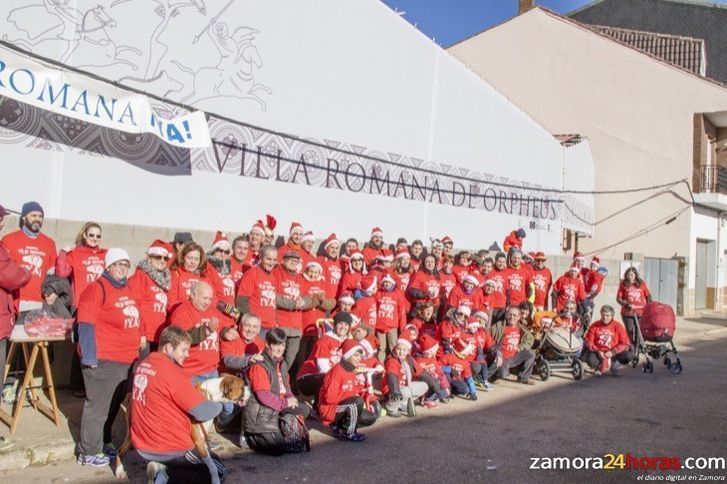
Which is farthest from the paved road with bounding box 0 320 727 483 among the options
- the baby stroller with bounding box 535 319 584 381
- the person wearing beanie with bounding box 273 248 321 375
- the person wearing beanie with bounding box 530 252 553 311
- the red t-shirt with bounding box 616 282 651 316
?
the person wearing beanie with bounding box 530 252 553 311

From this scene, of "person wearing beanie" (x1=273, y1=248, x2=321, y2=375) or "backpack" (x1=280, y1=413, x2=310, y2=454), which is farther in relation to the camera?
"person wearing beanie" (x1=273, y1=248, x2=321, y2=375)

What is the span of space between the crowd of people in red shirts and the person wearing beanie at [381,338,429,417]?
20 mm

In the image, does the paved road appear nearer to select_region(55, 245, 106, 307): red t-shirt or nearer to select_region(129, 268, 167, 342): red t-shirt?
select_region(129, 268, 167, 342): red t-shirt

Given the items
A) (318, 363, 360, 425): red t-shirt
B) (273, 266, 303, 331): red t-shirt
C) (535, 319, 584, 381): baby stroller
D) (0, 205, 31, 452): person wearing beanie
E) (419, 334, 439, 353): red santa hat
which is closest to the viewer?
(0, 205, 31, 452): person wearing beanie

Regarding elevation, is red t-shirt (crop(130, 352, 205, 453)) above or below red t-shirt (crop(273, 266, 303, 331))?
below

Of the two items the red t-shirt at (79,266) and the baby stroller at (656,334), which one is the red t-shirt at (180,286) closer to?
the red t-shirt at (79,266)

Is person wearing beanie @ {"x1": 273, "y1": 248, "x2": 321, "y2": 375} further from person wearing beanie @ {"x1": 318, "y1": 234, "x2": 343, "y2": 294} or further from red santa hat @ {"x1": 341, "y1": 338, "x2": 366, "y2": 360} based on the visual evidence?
person wearing beanie @ {"x1": 318, "y1": 234, "x2": 343, "y2": 294}

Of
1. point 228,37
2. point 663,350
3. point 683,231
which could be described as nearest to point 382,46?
point 228,37

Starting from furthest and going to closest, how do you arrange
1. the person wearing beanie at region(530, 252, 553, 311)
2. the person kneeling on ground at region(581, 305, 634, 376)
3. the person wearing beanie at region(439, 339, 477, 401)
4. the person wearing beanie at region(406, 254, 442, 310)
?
the person wearing beanie at region(530, 252, 553, 311) < the person kneeling on ground at region(581, 305, 634, 376) < the person wearing beanie at region(406, 254, 442, 310) < the person wearing beanie at region(439, 339, 477, 401)

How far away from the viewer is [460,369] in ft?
29.3

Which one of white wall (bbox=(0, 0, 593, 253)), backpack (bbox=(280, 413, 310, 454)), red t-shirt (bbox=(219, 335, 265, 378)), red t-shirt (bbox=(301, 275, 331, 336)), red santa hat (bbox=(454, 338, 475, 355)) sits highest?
white wall (bbox=(0, 0, 593, 253))

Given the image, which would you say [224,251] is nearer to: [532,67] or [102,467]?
[102,467]

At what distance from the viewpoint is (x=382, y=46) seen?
12.5 metres

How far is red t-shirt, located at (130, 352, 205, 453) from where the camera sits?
4.63 meters
